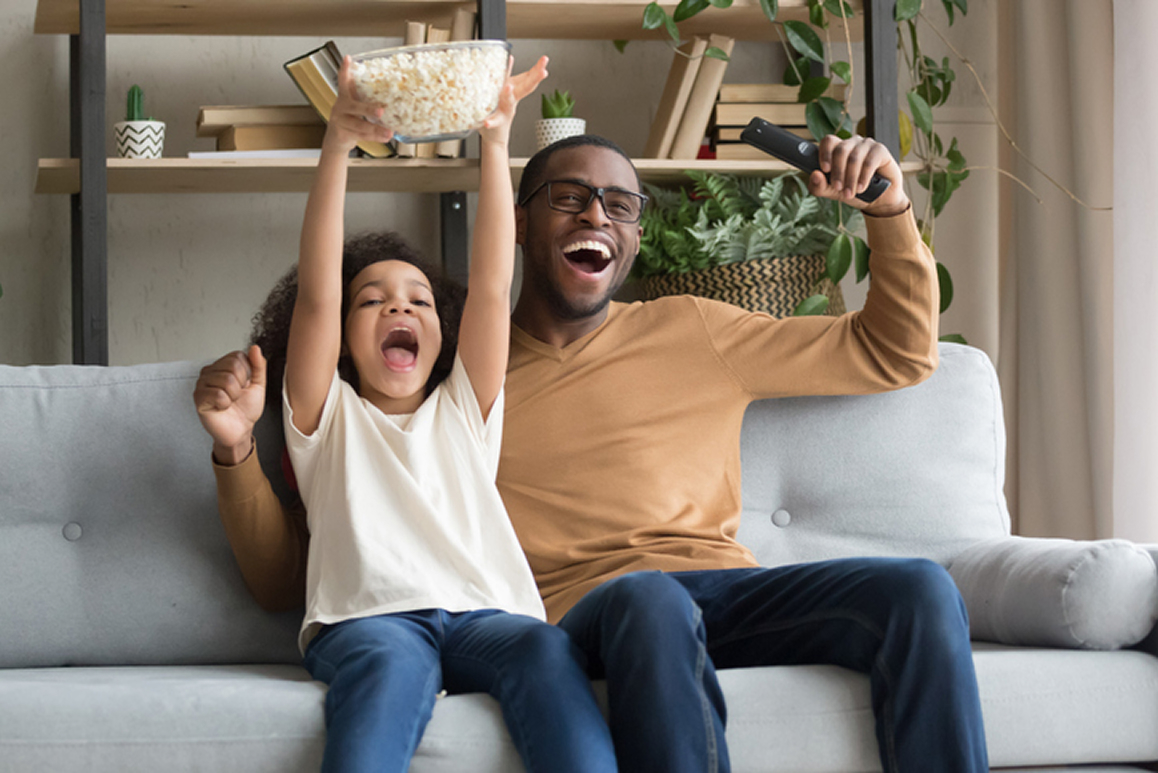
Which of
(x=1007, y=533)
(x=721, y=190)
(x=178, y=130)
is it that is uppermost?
(x=178, y=130)

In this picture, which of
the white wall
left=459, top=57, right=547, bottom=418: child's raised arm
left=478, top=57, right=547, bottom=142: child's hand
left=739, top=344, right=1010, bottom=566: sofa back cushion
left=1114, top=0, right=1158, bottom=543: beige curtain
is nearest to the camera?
left=478, top=57, right=547, bottom=142: child's hand

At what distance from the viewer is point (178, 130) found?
2.55 m

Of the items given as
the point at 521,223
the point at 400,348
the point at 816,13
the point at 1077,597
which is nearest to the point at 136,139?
the point at 521,223

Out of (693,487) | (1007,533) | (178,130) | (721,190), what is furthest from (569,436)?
(178,130)

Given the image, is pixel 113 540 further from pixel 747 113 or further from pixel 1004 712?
pixel 747 113

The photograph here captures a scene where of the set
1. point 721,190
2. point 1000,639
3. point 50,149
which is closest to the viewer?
point 1000,639

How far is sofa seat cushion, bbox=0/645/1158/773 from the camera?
1063 mm

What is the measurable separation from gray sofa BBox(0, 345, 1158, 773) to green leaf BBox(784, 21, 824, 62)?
0.91 meters

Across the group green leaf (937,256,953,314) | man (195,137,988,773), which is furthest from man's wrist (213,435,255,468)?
green leaf (937,256,953,314)

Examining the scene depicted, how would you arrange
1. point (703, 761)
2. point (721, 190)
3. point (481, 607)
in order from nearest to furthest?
point (703, 761), point (481, 607), point (721, 190)

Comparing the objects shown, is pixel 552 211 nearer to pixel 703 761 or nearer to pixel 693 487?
pixel 693 487

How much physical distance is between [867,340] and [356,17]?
138 centimetres

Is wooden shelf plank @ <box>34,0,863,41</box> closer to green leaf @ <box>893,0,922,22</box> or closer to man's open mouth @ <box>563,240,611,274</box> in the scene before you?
green leaf @ <box>893,0,922,22</box>

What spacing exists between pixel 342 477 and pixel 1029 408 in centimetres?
178
